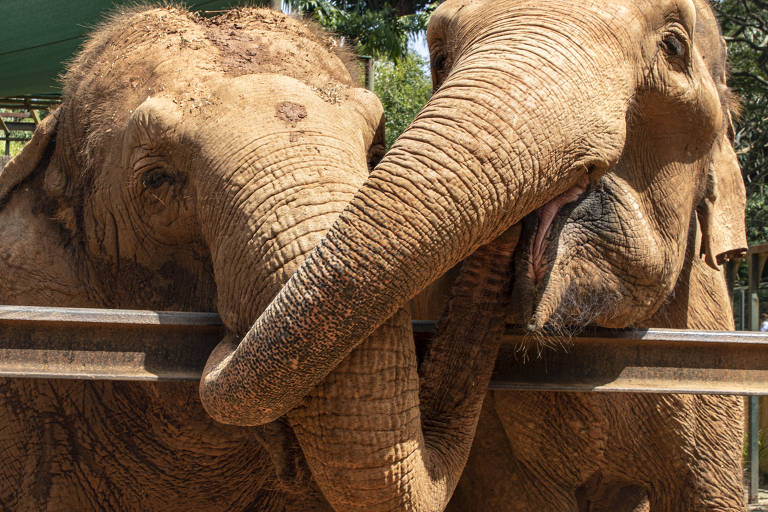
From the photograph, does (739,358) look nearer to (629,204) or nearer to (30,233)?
(629,204)

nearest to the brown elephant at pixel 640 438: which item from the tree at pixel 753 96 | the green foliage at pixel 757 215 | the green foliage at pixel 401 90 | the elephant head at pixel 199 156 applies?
the elephant head at pixel 199 156

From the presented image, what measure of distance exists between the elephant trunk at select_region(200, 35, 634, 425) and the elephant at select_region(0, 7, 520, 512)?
0.17 m

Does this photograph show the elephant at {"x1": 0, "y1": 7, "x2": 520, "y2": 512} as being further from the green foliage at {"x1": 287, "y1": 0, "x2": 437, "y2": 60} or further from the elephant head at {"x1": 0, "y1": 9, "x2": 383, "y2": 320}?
the green foliage at {"x1": 287, "y1": 0, "x2": 437, "y2": 60}

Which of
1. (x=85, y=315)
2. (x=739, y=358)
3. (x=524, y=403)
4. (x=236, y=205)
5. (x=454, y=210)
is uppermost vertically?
(x=454, y=210)

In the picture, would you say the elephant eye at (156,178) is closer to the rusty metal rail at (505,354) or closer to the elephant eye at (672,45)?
the rusty metal rail at (505,354)

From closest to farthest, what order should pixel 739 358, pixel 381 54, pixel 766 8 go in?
pixel 739 358 → pixel 766 8 → pixel 381 54

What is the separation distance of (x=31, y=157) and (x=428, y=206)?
231 centimetres

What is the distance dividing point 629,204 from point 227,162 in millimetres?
1107

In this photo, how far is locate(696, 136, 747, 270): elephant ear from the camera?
3.04m

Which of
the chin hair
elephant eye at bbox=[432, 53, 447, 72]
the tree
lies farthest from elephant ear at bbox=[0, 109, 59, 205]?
the tree

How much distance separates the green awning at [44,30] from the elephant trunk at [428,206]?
3.45 metres

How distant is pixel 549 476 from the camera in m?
3.32

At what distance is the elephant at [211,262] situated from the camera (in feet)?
7.33

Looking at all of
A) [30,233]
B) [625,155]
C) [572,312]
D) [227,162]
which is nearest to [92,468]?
[30,233]
